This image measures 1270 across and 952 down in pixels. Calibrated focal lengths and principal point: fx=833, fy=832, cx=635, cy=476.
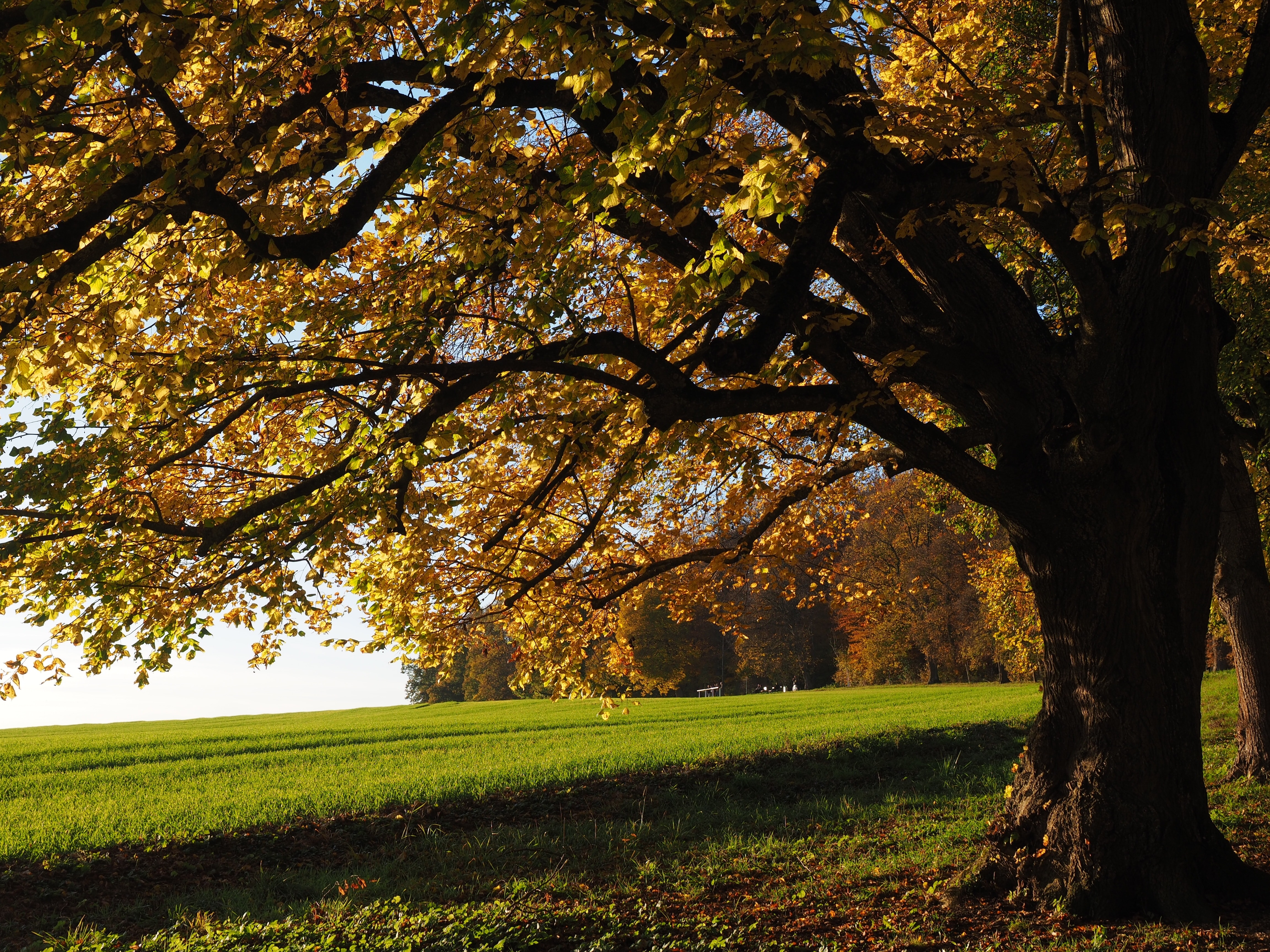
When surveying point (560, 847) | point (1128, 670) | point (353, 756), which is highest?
point (1128, 670)

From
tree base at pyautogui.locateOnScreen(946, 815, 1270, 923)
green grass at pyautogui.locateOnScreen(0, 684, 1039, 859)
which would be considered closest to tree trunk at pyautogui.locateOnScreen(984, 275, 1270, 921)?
tree base at pyautogui.locateOnScreen(946, 815, 1270, 923)

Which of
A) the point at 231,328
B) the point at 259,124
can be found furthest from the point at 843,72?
the point at 231,328

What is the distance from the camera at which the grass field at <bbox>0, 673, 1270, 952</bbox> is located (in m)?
6.43

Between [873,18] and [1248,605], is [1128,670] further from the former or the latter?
[1248,605]

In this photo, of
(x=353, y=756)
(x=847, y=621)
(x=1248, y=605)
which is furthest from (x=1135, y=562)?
Result: (x=847, y=621)

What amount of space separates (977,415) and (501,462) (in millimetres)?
4510

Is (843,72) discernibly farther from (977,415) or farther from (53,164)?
(53,164)

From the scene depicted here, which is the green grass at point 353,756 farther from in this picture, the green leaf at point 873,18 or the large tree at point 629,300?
the green leaf at point 873,18

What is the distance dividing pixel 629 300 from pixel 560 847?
728 cm

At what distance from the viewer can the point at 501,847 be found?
35.2 ft

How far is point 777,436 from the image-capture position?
11.4 m

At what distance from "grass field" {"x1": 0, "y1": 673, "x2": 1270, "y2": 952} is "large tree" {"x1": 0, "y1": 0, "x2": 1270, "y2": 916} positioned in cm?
184

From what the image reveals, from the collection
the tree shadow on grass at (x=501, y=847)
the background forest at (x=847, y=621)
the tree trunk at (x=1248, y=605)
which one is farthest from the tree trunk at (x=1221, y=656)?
the tree shadow on grass at (x=501, y=847)

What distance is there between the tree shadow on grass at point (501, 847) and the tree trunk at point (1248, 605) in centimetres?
356
